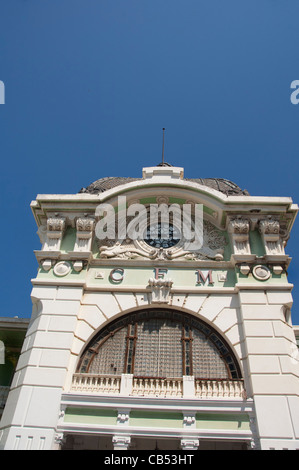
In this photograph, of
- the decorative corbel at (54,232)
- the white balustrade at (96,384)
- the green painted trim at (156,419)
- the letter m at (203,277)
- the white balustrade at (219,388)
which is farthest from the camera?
the decorative corbel at (54,232)

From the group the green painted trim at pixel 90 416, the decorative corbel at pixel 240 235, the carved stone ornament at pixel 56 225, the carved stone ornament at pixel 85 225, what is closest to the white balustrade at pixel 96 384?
the green painted trim at pixel 90 416

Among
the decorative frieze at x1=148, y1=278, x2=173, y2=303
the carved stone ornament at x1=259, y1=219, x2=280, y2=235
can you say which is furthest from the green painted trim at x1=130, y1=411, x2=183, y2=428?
the carved stone ornament at x1=259, y1=219, x2=280, y2=235

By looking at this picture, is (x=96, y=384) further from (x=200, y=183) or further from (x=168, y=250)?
(x=200, y=183)

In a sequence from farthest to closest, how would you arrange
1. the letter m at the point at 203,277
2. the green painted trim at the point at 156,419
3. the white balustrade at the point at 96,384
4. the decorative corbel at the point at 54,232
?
the decorative corbel at the point at 54,232 → the letter m at the point at 203,277 → the white balustrade at the point at 96,384 → the green painted trim at the point at 156,419

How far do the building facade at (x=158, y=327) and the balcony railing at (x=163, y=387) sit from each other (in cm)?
4

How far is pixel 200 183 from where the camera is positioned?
1869cm

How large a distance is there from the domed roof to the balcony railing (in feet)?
27.5

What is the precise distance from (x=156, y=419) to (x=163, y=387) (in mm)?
994

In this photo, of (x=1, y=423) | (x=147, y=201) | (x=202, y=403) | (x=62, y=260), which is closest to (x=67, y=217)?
(x=62, y=260)

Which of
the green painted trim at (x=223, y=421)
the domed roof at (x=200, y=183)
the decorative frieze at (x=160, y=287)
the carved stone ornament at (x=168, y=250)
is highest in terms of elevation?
the domed roof at (x=200, y=183)

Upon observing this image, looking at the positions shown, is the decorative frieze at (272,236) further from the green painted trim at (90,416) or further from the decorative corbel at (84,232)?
the green painted trim at (90,416)

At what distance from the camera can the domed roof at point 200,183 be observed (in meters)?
17.3

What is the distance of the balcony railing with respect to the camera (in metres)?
12.0
